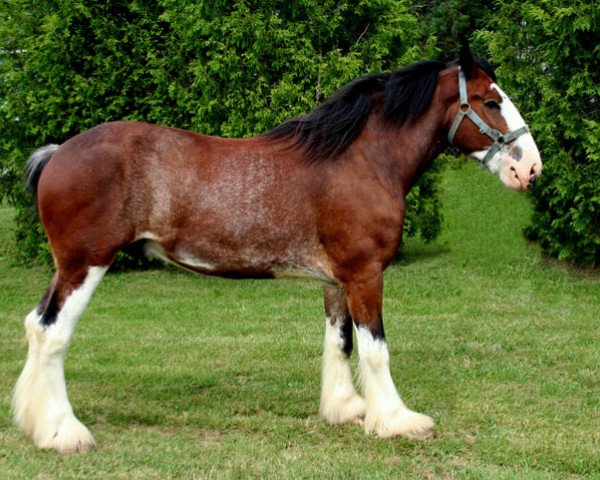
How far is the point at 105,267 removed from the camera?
203 inches

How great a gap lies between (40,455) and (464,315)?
5208 millimetres

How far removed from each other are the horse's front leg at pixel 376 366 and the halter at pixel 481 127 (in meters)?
1.10

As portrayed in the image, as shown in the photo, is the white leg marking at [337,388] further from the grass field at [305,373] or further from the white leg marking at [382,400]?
the white leg marking at [382,400]

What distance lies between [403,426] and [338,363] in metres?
0.70

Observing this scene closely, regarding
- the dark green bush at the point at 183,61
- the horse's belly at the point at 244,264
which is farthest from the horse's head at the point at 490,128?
the dark green bush at the point at 183,61

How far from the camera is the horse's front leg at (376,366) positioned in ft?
17.3

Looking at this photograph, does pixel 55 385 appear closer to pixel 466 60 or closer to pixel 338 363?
pixel 338 363

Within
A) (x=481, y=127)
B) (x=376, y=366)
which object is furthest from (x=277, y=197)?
(x=481, y=127)

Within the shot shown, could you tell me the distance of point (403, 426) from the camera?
5.28 meters

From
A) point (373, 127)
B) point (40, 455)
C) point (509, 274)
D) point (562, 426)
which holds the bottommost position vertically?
point (509, 274)

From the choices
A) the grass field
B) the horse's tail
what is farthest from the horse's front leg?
the horse's tail

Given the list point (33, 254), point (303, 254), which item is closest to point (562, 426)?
point (303, 254)

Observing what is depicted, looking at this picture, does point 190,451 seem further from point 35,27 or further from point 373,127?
point 35,27

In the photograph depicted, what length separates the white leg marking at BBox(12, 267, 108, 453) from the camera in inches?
200
